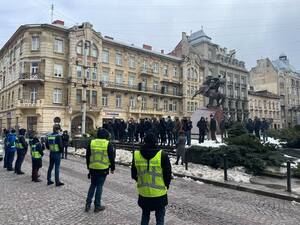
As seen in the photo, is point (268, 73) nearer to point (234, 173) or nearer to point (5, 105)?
point (5, 105)

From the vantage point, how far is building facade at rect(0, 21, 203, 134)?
36969 mm

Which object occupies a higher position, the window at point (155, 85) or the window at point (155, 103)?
the window at point (155, 85)

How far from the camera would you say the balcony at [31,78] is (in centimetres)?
3616

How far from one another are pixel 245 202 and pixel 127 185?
3.72m

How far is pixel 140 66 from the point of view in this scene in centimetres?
4781

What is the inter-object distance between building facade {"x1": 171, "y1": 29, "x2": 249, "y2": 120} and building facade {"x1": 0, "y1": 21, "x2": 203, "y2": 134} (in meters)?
9.85

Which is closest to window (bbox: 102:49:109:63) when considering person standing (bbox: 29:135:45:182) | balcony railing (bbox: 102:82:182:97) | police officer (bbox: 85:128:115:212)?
balcony railing (bbox: 102:82:182:97)

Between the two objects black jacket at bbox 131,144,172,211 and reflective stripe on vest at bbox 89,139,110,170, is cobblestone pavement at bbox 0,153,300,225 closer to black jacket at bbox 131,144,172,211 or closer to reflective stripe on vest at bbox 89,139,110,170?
reflective stripe on vest at bbox 89,139,110,170

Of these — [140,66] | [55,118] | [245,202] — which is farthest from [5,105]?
[245,202]

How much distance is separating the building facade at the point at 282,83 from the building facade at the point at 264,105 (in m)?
2.54

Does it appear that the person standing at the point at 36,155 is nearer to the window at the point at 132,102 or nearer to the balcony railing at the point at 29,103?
the balcony railing at the point at 29,103

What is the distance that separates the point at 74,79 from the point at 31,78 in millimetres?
5474

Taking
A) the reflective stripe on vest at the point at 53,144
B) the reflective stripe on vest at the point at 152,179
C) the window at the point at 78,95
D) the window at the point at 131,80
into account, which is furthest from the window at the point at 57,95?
the reflective stripe on vest at the point at 152,179

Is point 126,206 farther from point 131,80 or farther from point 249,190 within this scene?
point 131,80
